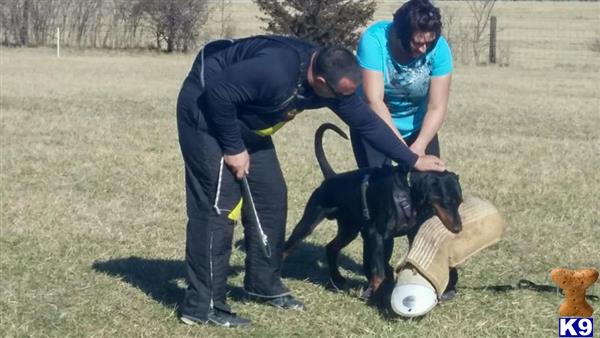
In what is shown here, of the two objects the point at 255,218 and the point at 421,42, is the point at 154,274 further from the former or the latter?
the point at 421,42

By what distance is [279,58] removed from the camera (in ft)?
17.7

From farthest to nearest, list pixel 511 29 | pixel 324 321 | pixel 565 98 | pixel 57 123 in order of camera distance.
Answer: pixel 511 29, pixel 565 98, pixel 57 123, pixel 324 321

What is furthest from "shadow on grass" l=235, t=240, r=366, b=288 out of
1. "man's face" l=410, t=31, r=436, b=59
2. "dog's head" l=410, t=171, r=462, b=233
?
"man's face" l=410, t=31, r=436, b=59

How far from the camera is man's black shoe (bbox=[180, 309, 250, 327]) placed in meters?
5.86

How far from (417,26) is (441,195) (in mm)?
946

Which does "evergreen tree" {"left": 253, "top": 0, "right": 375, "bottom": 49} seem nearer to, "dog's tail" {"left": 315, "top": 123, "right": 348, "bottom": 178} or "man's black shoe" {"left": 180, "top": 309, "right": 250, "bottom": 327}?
"dog's tail" {"left": 315, "top": 123, "right": 348, "bottom": 178}

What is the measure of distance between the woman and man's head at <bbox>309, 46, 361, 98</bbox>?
748mm

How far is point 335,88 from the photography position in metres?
5.33

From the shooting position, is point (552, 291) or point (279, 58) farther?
point (552, 291)

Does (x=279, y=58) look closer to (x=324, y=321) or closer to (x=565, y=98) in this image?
(x=324, y=321)

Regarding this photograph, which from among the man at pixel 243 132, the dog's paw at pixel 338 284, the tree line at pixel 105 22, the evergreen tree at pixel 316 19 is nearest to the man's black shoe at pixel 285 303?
the man at pixel 243 132

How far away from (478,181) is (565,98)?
10584mm

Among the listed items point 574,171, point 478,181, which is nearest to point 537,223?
point 478,181

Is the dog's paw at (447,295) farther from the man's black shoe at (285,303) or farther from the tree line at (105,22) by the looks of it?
the tree line at (105,22)
